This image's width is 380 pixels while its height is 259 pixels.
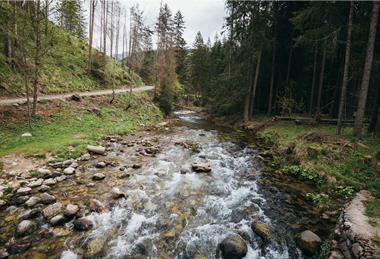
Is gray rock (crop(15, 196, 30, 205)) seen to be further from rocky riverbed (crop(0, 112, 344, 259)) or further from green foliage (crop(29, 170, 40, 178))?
green foliage (crop(29, 170, 40, 178))

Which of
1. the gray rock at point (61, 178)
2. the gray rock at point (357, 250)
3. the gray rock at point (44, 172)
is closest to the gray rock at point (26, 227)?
the gray rock at point (61, 178)

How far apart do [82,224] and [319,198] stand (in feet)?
24.2

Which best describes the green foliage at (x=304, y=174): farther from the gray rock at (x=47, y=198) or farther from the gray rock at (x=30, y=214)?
the gray rock at (x=30, y=214)

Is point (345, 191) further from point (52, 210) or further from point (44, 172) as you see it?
point (44, 172)

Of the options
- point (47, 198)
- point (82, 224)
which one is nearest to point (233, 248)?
point (82, 224)

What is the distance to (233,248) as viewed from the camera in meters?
4.99

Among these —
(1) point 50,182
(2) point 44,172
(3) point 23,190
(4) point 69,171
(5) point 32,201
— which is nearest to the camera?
(5) point 32,201

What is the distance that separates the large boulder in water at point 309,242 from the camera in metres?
5.06

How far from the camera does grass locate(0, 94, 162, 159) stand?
9.94m

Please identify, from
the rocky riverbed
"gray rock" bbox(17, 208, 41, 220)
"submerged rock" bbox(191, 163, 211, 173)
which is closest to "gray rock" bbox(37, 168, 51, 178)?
the rocky riverbed

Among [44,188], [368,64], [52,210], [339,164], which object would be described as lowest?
[52,210]

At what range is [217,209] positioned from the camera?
6.81m

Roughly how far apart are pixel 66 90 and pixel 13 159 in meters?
13.8

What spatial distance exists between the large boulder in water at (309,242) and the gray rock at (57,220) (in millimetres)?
6067
